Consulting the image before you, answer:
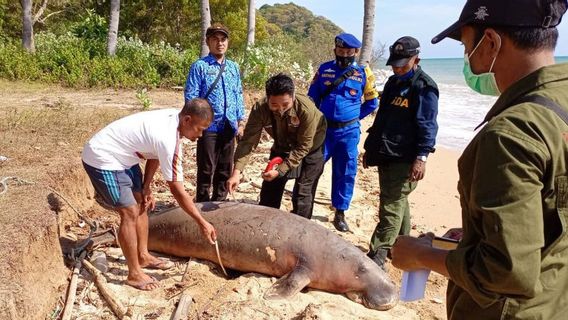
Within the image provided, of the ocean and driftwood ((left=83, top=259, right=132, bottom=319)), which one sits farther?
the ocean

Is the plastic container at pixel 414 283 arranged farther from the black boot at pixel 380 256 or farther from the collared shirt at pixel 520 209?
the black boot at pixel 380 256

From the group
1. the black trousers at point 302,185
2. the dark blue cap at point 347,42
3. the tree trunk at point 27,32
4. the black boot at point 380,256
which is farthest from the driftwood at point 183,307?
the tree trunk at point 27,32

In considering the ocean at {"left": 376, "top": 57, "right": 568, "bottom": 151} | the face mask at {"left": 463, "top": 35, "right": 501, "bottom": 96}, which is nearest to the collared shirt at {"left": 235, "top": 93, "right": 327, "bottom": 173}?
the face mask at {"left": 463, "top": 35, "right": 501, "bottom": 96}

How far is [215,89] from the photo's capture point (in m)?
5.53

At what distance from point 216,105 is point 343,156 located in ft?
5.05

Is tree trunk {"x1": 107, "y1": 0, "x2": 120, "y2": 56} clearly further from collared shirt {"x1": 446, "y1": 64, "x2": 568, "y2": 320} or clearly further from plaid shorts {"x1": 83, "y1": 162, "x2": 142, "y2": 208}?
collared shirt {"x1": 446, "y1": 64, "x2": 568, "y2": 320}

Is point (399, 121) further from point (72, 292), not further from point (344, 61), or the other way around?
point (72, 292)

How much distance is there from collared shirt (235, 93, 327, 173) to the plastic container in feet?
10.1

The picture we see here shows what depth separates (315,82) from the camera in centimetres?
577

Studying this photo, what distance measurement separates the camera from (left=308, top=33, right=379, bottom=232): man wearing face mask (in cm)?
550

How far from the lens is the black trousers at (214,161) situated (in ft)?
17.9

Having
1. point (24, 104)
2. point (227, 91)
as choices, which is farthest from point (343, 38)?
point (24, 104)

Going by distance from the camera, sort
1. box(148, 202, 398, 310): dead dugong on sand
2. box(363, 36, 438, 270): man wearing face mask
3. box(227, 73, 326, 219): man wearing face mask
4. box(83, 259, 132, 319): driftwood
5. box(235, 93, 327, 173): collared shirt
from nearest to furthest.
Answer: box(83, 259, 132, 319): driftwood < box(148, 202, 398, 310): dead dugong on sand < box(363, 36, 438, 270): man wearing face mask < box(227, 73, 326, 219): man wearing face mask < box(235, 93, 327, 173): collared shirt

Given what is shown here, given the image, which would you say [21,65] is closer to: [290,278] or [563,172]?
[290,278]
